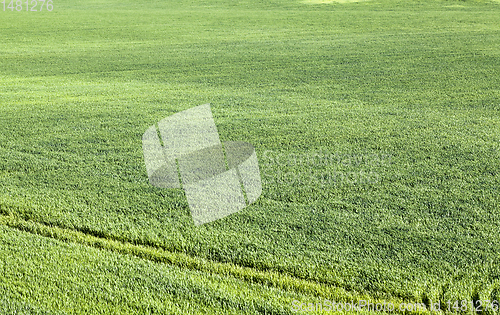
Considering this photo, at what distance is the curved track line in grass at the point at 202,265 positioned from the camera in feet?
9.31

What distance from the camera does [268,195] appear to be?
424 cm

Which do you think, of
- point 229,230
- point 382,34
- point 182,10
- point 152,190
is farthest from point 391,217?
point 182,10

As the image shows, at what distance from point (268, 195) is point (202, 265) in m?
1.27

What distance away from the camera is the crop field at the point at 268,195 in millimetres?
2875

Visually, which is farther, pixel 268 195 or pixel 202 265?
pixel 268 195

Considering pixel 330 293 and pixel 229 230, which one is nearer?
pixel 330 293

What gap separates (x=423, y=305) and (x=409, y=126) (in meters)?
4.18

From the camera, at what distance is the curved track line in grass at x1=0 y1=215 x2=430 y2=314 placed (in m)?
2.84

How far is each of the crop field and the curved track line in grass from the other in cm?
1

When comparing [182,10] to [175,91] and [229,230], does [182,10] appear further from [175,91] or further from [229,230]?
[229,230]

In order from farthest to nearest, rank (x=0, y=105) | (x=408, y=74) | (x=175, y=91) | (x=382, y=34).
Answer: (x=382, y=34) → (x=408, y=74) → (x=175, y=91) → (x=0, y=105)

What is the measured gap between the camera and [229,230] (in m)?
3.58

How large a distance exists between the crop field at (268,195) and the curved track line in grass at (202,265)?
Result: 1cm

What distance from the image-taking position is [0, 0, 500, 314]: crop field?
113 inches
